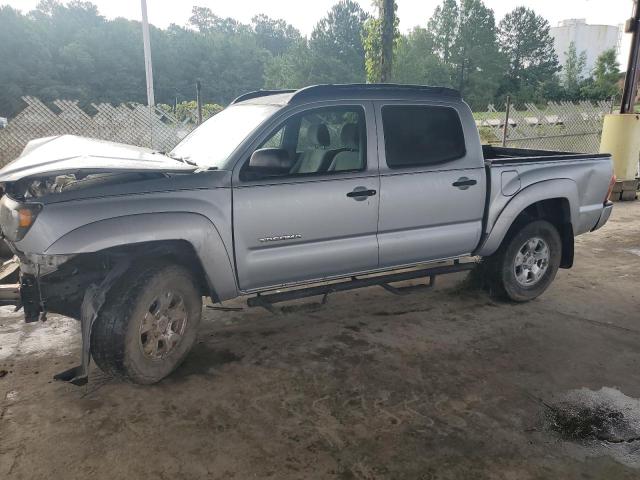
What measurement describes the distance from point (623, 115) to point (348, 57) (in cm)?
7323

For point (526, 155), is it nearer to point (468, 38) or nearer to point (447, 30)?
point (468, 38)

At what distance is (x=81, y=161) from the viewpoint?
3189 millimetres

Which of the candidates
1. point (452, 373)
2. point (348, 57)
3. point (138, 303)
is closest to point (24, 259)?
point (138, 303)

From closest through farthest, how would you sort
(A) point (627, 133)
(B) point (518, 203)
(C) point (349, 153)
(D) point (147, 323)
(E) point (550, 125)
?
(D) point (147, 323) < (C) point (349, 153) < (B) point (518, 203) < (A) point (627, 133) < (E) point (550, 125)

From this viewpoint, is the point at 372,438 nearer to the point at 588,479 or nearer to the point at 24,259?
the point at 588,479

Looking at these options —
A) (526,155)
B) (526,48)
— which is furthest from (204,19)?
(526,155)

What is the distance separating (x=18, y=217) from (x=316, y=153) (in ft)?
7.09

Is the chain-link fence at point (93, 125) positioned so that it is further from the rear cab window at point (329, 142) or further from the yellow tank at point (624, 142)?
the yellow tank at point (624, 142)

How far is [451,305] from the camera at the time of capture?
17.0 feet

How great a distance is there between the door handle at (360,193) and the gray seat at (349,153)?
0.18 metres

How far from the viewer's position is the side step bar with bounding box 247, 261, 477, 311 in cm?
396

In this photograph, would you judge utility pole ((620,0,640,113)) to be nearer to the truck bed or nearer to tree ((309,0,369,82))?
the truck bed

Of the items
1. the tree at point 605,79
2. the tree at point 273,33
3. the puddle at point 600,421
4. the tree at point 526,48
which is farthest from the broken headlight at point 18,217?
the tree at point 273,33

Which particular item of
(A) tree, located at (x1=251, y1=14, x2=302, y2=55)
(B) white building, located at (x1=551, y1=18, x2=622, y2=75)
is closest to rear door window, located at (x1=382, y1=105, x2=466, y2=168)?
(A) tree, located at (x1=251, y1=14, x2=302, y2=55)
